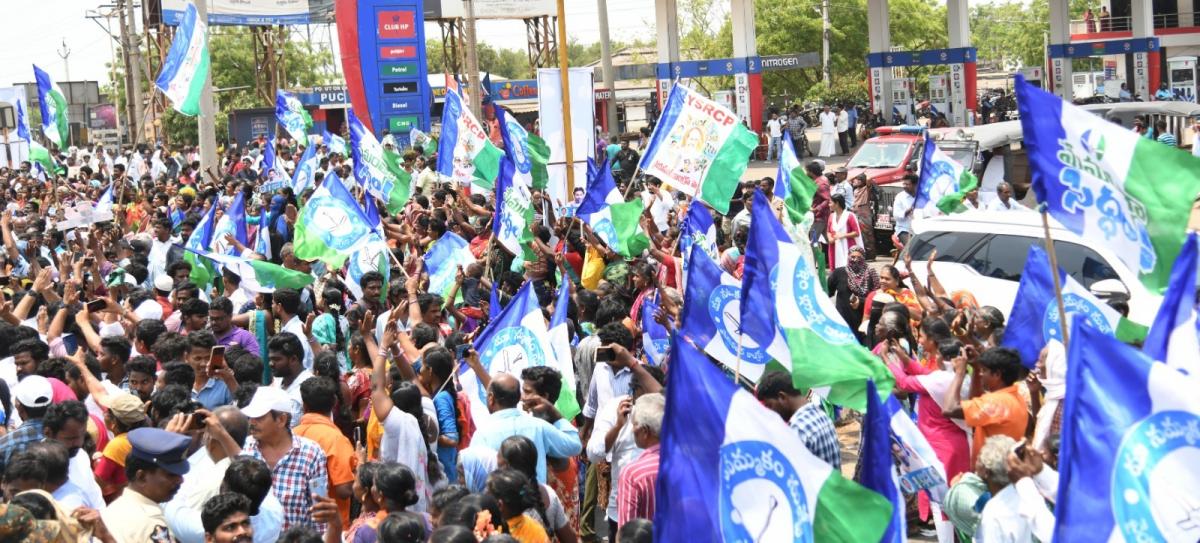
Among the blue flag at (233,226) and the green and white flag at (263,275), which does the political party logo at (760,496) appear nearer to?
the green and white flag at (263,275)

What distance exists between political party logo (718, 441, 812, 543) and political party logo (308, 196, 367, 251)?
21.8ft

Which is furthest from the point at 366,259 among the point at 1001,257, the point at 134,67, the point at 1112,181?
the point at 134,67

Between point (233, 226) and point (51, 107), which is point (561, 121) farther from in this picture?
point (51, 107)

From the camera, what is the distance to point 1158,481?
13.1 ft

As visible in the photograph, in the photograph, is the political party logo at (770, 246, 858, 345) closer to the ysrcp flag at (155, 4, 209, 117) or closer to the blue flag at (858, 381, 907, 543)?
the blue flag at (858, 381, 907, 543)

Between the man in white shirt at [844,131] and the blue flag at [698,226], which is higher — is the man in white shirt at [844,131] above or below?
above

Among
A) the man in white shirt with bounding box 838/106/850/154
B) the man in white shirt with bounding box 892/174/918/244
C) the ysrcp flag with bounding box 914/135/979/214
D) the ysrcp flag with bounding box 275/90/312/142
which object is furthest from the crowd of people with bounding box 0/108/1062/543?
the man in white shirt with bounding box 838/106/850/154

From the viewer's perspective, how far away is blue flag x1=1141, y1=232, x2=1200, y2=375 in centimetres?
482

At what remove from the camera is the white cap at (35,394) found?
21.0ft

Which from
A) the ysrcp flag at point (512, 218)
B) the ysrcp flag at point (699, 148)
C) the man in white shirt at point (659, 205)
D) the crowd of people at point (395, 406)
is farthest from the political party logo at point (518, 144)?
the ysrcp flag at point (699, 148)

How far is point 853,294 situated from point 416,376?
4.89m

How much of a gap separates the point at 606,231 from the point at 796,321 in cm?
492

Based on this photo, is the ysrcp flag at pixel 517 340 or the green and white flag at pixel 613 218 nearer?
the ysrcp flag at pixel 517 340

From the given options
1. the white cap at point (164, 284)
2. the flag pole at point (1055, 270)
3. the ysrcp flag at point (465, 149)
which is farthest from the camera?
the ysrcp flag at point (465, 149)
